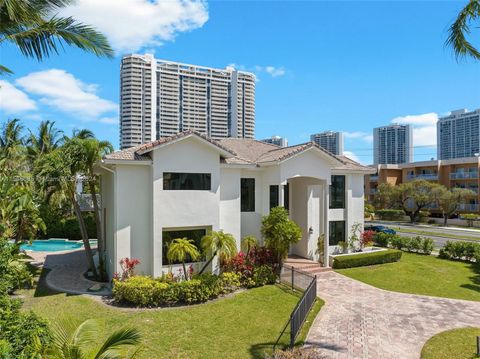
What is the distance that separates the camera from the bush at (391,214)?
206 feet

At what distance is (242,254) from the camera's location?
1831 centimetres

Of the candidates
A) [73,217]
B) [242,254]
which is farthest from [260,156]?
[73,217]

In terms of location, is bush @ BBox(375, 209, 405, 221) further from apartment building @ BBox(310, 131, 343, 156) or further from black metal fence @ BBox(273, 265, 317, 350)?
black metal fence @ BBox(273, 265, 317, 350)

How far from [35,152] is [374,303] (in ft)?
111

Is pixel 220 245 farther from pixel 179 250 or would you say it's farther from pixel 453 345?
pixel 453 345

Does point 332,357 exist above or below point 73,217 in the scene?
below

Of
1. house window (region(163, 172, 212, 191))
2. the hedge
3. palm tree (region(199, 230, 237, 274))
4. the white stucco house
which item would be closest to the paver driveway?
the hedge

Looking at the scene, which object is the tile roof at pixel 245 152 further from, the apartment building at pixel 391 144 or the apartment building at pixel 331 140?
the apartment building at pixel 391 144

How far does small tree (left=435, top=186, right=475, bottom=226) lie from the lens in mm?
52719

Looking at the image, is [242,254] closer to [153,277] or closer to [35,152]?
[153,277]

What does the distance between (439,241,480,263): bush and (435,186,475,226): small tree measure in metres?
31.6

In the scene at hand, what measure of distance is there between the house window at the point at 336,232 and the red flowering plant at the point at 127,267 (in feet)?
47.8

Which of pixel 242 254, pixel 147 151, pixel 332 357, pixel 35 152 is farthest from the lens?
pixel 35 152

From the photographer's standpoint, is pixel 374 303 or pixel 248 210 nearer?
pixel 374 303
